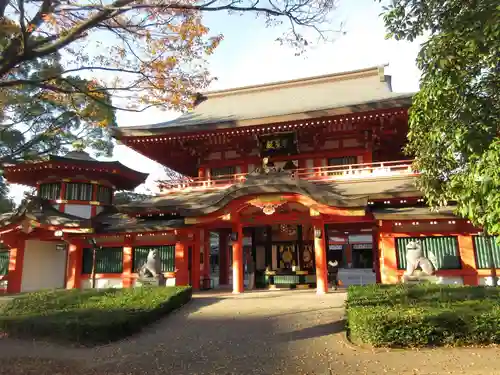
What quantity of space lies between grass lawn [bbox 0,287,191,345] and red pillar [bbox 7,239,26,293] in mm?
7000

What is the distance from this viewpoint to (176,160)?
2097 cm

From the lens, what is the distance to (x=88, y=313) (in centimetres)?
959

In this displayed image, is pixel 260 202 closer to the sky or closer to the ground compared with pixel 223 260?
closer to the sky

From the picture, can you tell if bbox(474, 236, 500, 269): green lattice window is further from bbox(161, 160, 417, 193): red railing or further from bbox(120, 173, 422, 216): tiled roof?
bbox(161, 160, 417, 193): red railing

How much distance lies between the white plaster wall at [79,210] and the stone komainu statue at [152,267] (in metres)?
5.98

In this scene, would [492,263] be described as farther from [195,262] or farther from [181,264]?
[181,264]

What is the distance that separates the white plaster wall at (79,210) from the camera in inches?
765

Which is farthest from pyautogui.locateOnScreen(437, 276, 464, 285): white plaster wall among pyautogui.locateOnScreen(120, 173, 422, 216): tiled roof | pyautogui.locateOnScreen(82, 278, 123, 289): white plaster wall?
pyautogui.locateOnScreen(82, 278, 123, 289): white plaster wall

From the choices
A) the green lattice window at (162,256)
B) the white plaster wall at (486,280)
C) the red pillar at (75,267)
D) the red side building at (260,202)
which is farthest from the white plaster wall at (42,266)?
the white plaster wall at (486,280)

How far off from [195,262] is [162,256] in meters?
1.54

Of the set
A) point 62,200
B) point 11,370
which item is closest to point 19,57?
point 11,370

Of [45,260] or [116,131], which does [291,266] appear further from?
[45,260]

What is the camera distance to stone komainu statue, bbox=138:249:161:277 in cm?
1543

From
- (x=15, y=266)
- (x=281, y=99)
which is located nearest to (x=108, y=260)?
(x=15, y=266)
